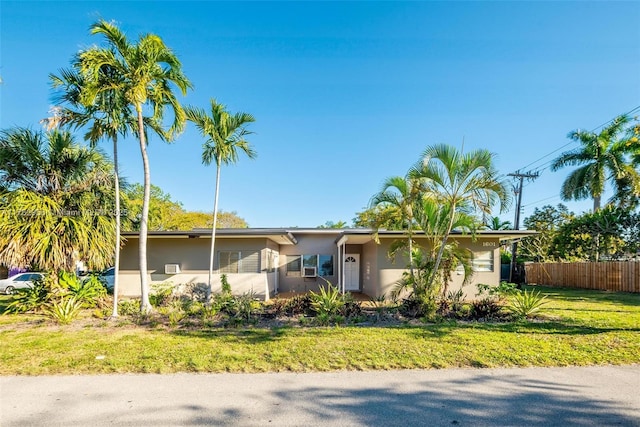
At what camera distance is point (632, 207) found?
19.7 m

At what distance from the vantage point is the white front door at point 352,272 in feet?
57.2

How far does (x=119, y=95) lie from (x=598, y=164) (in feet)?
85.8

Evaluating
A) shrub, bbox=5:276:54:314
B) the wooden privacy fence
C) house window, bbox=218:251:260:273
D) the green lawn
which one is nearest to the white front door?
house window, bbox=218:251:260:273

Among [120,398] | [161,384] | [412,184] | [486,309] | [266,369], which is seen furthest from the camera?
[412,184]

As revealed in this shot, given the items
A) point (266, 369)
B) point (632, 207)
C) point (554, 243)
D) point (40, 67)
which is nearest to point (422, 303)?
point (266, 369)

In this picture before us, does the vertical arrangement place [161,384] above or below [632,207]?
A: below

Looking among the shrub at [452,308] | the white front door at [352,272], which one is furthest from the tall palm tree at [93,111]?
the white front door at [352,272]

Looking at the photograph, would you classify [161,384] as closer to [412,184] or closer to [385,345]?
[385,345]

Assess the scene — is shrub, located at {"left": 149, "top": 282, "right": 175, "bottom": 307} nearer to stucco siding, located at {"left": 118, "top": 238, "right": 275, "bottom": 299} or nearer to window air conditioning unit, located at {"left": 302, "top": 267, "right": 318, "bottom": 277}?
stucco siding, located at {"left": 118, "top": 238, "right": 275, "bottom": 299}

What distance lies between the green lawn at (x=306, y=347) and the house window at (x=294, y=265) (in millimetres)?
9502

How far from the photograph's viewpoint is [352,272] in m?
17.6

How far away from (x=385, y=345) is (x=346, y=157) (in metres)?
13.0

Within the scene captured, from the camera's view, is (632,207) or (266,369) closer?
(266,369)

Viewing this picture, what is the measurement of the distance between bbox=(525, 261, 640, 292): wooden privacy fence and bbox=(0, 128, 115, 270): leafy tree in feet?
69.5
